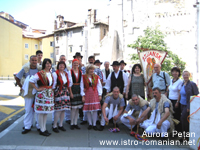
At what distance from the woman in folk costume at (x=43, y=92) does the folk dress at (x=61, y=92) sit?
8.4 inches

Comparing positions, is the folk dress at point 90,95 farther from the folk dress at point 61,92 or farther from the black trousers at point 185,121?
the black trousers at point 185,121

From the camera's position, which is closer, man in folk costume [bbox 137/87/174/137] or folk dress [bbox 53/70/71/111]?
man in folk costume [bbox 137/87/174/137]

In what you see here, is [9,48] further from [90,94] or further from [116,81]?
[90,94]

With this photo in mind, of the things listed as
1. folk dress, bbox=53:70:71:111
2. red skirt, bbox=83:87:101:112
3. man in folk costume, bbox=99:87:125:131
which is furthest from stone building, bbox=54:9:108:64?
folk dress, bbox=53:70:71:111

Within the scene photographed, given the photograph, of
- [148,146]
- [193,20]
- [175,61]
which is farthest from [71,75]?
[193,20]

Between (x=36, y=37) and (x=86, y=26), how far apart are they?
14.5 metres

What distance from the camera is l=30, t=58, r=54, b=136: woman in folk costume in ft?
15.7

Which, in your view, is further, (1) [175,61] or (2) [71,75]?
(1) [175,61]

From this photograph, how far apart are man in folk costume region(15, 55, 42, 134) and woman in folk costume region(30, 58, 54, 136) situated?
307 millimetres

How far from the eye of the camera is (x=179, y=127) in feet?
16.7

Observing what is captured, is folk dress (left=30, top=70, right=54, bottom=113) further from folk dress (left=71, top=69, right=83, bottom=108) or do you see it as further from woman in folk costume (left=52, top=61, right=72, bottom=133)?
folk dress (left=71, top=69, right=83, bottom=108)

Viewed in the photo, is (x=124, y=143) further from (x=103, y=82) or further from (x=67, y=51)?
(x=67, y=51)

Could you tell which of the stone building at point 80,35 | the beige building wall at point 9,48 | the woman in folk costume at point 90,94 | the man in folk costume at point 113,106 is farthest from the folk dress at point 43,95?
the beige building wall at point 9,48

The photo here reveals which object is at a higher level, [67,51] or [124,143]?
[67,51]
